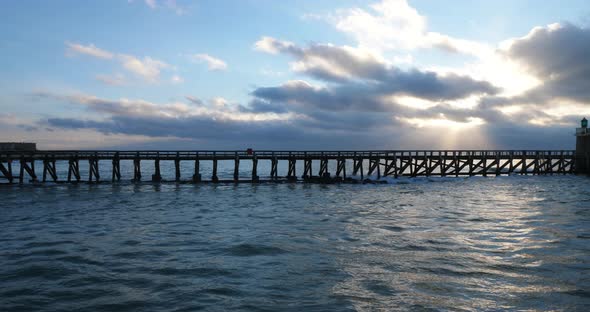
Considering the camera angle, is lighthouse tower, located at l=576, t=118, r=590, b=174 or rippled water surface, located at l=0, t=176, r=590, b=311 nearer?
rippled water surface, located at l=0, t=176, r=590, b=311

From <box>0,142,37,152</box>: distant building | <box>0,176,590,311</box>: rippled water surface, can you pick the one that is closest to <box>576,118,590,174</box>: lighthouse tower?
<box>0,176,590,311</box>: rippled water surface

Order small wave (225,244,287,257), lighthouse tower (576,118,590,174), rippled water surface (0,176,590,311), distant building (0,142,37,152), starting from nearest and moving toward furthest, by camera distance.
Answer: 1. rippled water surface (0,176,590,311)
2. small wave (225,244,287,257)
3. lighthouse tower (576,118,590,174)
4. distant building (0,142,37,152)

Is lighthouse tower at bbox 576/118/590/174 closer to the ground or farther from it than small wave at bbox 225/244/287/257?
farther from it

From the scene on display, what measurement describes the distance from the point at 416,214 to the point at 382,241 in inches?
295

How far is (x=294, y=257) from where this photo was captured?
40.3 ft

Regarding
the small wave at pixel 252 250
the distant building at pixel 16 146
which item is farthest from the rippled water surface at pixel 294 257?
the distant building at pixel 16 146

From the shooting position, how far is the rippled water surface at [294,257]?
874 centimetres

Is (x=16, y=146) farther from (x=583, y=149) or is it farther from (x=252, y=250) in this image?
(x=583, y=149)

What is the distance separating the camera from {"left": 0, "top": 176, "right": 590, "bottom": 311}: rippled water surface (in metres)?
8.74

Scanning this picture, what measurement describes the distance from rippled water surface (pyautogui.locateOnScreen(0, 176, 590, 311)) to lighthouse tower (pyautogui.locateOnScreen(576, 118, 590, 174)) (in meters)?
38.8

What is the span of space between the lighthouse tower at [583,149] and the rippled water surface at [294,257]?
3877cm

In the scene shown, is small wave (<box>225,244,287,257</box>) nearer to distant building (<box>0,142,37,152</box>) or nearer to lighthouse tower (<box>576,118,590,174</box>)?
distant building (<box>0,142,37,152</box>)

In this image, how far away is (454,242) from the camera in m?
14.1

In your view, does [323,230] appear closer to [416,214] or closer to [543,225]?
[416,214]
